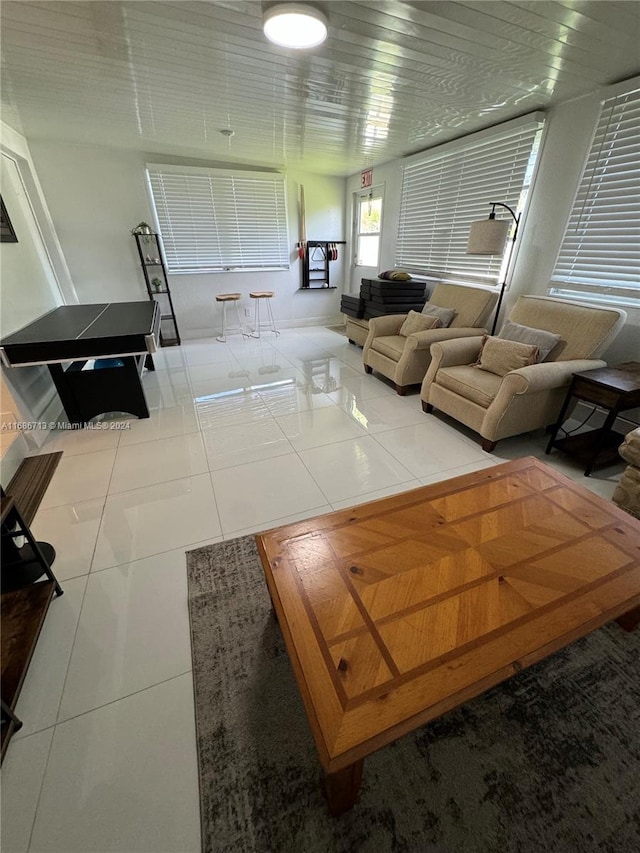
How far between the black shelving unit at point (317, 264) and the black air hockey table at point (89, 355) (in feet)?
10.5

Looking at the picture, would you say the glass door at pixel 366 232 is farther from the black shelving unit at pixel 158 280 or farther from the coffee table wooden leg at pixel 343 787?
the coffee table wooden leg at pixel 343 787

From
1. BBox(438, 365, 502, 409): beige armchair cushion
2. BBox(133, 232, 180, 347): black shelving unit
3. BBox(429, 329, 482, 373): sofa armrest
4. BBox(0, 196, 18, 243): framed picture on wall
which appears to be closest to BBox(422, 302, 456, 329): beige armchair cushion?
BBox(429, 329, 482, 373): sofa armrest

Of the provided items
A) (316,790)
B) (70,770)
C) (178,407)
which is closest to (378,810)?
(316,790)

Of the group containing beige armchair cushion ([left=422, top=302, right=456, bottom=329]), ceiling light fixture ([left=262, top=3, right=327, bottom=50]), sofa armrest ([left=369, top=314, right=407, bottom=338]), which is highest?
ceiling light fixture ([left=262, top=3, right=327, bottom=50])

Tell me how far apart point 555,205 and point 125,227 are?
190 inches

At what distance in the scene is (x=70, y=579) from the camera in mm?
1563

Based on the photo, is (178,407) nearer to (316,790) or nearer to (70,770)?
(70,770)

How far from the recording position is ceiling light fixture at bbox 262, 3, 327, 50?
5.08ft

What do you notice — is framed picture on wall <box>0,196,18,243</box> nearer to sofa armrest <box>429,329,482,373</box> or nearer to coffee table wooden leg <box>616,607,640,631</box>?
sofa armrest <box>429,329,482,373</box>

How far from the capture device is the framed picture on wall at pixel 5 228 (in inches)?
109

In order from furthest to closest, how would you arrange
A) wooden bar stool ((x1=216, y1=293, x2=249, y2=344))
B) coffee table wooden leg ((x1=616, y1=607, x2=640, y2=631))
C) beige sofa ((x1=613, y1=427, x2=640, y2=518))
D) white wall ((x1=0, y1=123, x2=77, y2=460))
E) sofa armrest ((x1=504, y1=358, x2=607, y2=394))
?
wooden bar stool ((x1=216, y1=293, x2=249, y2=344)) → white wall ((x1=0, y1=123, x2=77, y2=460)) → sofa armrest ((x1=504, y1=358, x2=607, y2=394)) → beige sofa ((x1=613, y1=427, x2=640, y2=518)) → coffee table wooden leg ((x1=616, y1=607, x2=640, y2=631))

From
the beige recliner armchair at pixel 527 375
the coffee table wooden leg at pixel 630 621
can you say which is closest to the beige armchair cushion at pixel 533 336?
the beige recliner armchair at pixel 527 375

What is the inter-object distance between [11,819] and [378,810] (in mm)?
970

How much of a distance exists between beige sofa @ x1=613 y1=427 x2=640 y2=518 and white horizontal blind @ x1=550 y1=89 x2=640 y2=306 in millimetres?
1220
